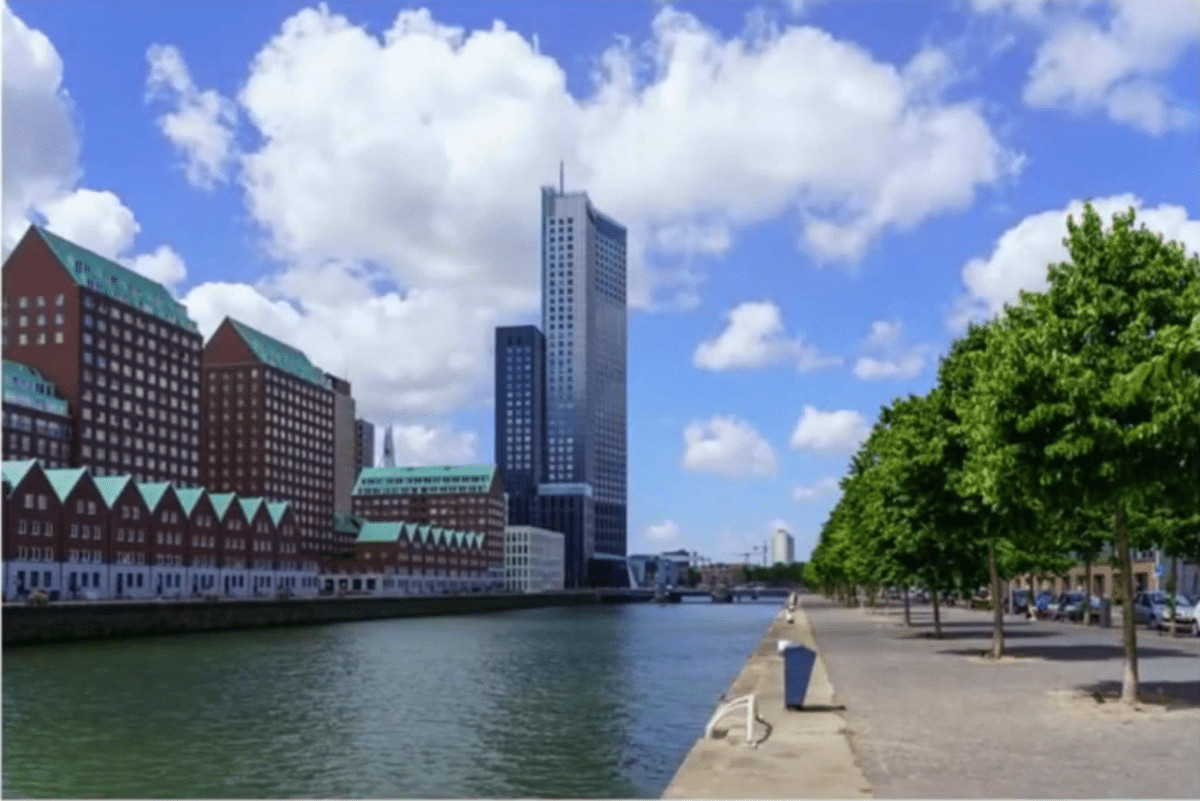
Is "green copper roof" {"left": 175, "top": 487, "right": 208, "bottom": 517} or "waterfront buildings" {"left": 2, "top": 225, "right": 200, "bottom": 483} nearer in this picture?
"green copper roof" {"left": 175, "top": 487, "right": 208, "bottom": 517}

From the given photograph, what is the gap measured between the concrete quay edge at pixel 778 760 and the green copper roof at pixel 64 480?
11817 cm

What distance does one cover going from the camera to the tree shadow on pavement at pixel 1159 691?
85.9 ft

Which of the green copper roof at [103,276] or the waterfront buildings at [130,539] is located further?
the green copper roof at [103,276]

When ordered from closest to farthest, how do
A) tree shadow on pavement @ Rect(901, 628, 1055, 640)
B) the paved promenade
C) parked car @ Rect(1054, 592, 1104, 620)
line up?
the paved promenade < tree shadow on pavement @ Rect(901, 628, 1055, 640) < parked car @ Rect(1054, 592, 1104, 620)

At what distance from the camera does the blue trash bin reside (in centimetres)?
2505

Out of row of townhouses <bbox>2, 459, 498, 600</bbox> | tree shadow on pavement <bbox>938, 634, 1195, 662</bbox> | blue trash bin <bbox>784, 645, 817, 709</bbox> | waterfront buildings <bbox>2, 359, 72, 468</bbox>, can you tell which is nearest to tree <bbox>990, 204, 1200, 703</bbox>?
blue trash bin <bbox>784, 645, 817, 709</bbox>

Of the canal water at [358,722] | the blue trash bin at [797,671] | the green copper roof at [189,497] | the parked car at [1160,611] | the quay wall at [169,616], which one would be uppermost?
the green copper roof at [189,497]

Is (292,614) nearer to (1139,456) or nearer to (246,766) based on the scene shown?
(246,766)

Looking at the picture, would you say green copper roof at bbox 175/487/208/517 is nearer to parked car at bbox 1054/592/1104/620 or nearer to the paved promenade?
parked car at bbox 1054/592/1104/620

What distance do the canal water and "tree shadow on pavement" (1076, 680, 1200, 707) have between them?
8.85m

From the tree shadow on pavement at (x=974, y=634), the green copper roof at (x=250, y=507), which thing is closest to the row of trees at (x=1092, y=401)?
→ the tree shadow on pavement at (x=974, y=634)

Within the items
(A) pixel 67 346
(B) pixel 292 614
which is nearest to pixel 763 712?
(B) pixel 292 614

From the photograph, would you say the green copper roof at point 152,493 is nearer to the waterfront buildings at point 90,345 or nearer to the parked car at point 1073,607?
the waterfront buildings at point 90,345

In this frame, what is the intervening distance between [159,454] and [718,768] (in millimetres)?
186366
